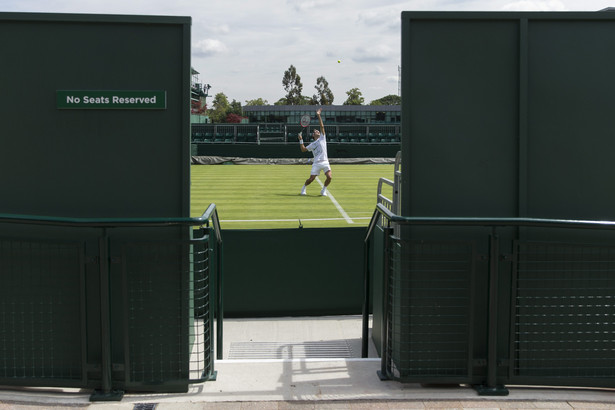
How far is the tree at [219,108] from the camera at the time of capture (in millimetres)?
118938

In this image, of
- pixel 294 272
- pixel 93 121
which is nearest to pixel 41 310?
pixel 93 121

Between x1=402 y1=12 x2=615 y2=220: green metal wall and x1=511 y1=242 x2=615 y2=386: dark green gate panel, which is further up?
x1=402 y1=12 x2=615 y2=220: green metal wall

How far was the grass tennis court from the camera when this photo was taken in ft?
54.7

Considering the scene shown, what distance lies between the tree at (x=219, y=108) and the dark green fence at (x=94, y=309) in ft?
375

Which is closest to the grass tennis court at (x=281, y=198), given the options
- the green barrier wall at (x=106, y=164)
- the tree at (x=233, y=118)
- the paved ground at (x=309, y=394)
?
the paved ground at (x=309, y=394)

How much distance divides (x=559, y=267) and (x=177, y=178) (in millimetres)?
3107

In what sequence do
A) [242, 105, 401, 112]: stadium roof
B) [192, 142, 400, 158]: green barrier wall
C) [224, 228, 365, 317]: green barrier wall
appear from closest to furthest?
[224, 228, 365, 317]: green barrier wall < [192, 142, 400, 158]: green barrier wall < [242, 105, 401, 112]: stadium roof

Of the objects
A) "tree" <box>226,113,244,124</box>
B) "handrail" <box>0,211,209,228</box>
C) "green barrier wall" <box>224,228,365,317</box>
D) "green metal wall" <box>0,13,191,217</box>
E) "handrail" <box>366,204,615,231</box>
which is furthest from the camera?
"tree" <box>226,113,244,124</box>

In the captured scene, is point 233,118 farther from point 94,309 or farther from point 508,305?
point 508,305

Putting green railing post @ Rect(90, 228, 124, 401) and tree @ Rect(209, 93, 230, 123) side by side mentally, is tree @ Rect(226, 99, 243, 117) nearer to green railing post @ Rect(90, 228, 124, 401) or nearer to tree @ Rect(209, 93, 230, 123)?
tree @ Rect(209, 93, 230, 123)

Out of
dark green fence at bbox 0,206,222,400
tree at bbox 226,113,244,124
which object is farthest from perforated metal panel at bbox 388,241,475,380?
tree at bbox 226,113,244,124

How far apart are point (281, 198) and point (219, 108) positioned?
104 metres

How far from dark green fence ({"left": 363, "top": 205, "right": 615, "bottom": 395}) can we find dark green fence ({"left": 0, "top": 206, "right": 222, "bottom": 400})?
157 cm

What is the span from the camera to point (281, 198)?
840 inches
